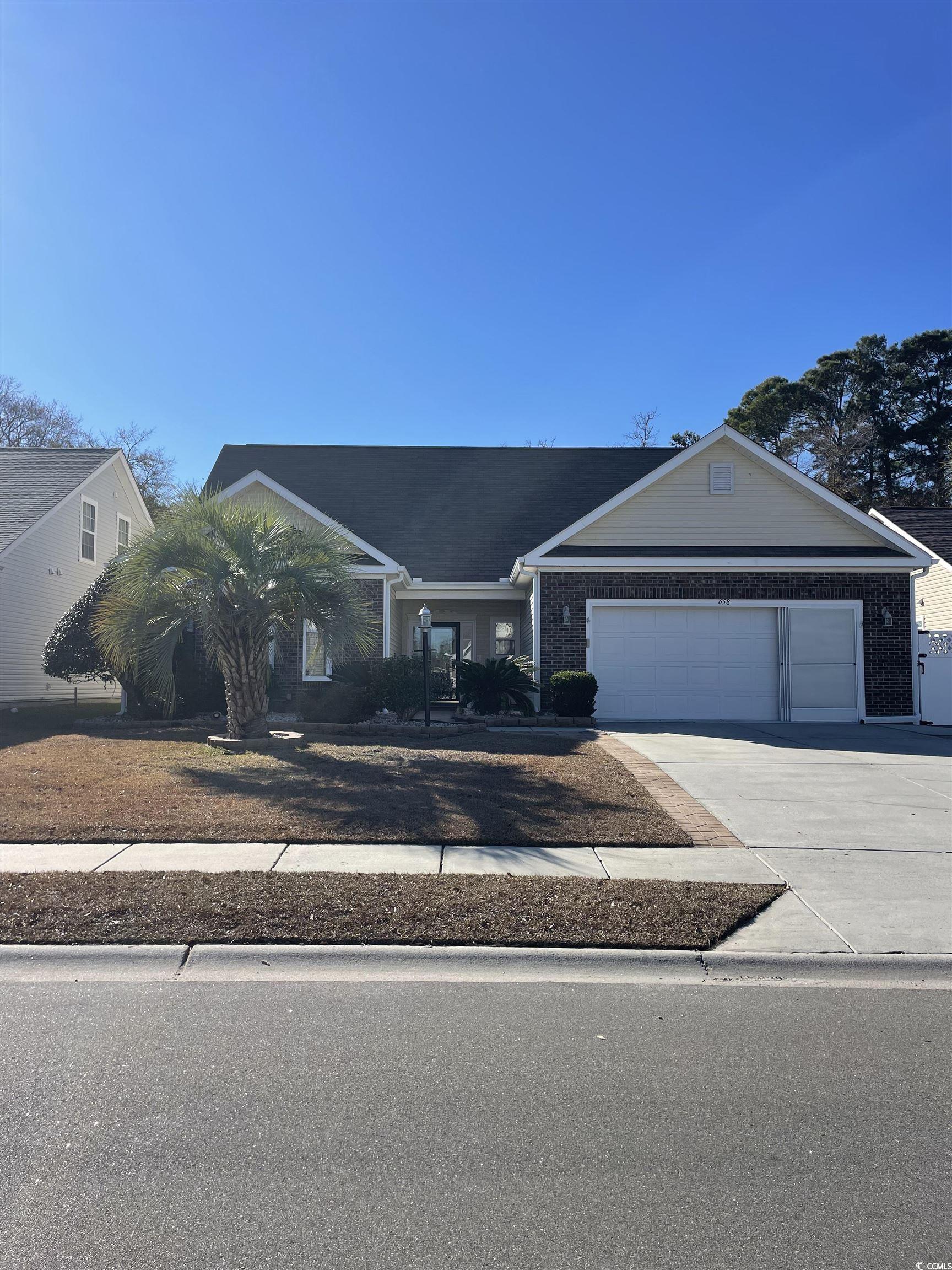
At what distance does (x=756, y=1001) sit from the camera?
4746 millimetres

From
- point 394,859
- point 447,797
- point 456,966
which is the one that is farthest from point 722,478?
point 456,966

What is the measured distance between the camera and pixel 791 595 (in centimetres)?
1758

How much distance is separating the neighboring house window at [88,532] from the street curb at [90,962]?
63.4 feet

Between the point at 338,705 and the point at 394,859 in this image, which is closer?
the point at 394,859

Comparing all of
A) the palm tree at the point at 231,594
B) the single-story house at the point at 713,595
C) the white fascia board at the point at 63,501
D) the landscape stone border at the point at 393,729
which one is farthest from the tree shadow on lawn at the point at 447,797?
the white fascia board at the point at 63,501

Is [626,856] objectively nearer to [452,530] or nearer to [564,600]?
[564,600]

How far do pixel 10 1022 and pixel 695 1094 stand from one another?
328 centimetres

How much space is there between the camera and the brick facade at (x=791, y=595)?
17484 millimetres

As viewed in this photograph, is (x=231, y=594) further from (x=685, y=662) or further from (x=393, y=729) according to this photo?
(x=685, y=662)

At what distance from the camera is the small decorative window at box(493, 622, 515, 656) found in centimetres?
2186

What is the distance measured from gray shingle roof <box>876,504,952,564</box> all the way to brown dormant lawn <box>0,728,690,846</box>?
1547cm

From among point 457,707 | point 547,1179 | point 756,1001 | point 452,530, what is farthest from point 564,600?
point 547,1179

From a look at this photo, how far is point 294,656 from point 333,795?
31.7ft

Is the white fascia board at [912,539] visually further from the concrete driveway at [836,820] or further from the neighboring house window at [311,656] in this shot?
the neighboring house window at [311,656]
